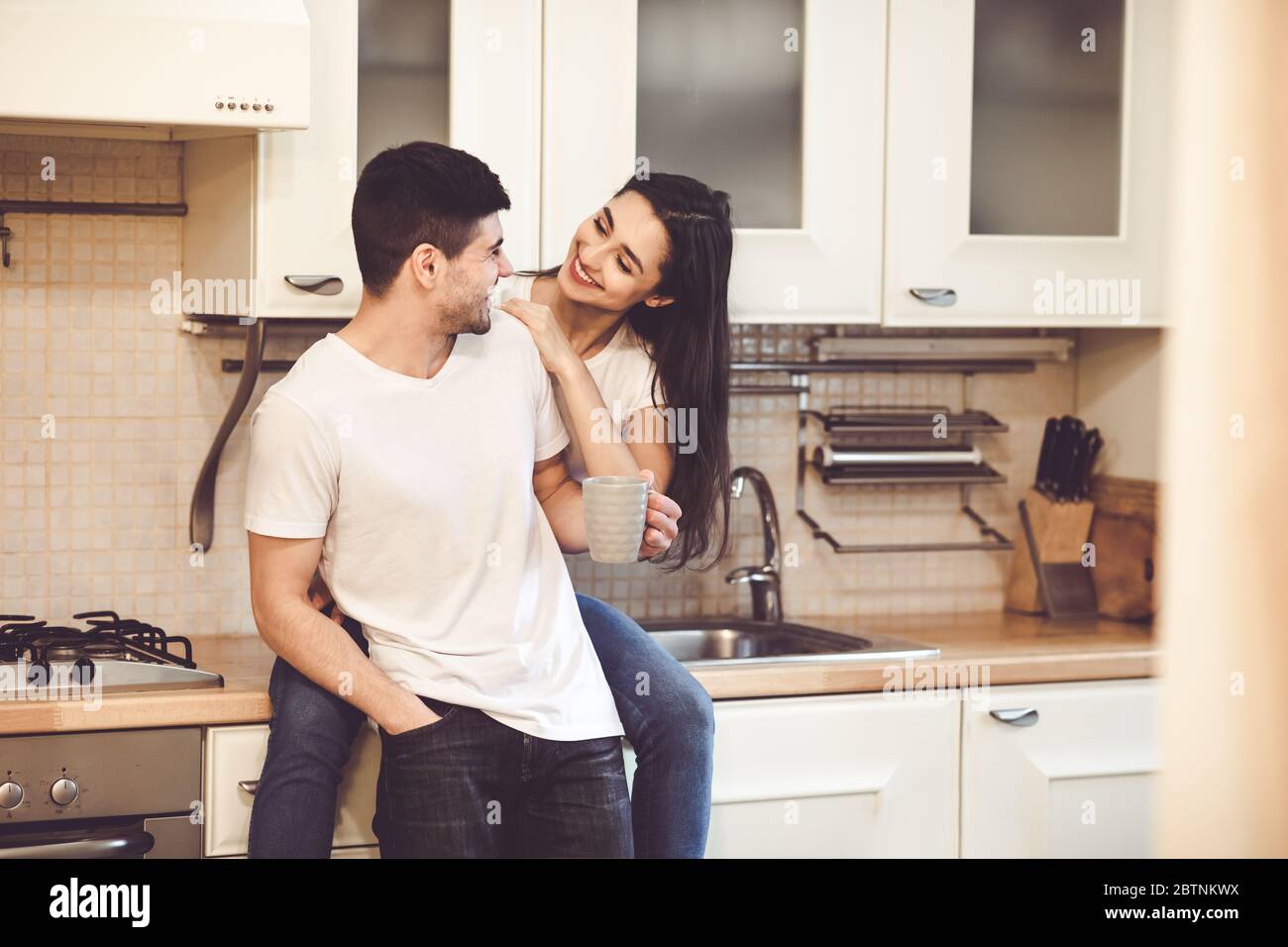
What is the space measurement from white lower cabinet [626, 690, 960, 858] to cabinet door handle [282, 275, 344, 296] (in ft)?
2.58

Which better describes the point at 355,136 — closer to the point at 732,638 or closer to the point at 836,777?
the point at 732,638

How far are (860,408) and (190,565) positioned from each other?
122 centimetres

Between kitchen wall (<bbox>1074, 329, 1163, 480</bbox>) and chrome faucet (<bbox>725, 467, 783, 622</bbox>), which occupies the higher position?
kitchen wall (<bbox>1074, 329, 1163, 480</bbox>)

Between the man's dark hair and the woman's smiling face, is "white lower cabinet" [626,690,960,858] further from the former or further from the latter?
the man's dark hair

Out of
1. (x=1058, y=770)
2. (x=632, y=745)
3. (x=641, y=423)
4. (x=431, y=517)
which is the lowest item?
(x=1058, y=770)

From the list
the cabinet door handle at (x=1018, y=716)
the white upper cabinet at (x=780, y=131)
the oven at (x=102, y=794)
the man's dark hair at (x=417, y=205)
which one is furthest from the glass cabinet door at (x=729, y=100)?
the oven at (x=102, y=794)

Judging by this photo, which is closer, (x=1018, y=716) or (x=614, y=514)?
(x=614, y=514)

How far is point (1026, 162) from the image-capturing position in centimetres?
214

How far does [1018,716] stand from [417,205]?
117 cm

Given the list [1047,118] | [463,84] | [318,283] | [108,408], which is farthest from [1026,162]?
[108,408]

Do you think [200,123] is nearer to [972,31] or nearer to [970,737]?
[972,31]

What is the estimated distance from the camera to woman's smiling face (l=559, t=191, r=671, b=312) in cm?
171

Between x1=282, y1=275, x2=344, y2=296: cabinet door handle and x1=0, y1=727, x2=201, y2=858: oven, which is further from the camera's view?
x1=282, y1=275, x2=344, y2=296: cabinet door handle

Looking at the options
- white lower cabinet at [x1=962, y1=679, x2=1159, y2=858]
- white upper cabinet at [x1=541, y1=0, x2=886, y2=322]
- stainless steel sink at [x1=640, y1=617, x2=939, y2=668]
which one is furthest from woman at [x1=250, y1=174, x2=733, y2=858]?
white lower cabinet at [x1=962, y1=679, x2=1159, y2=858]
